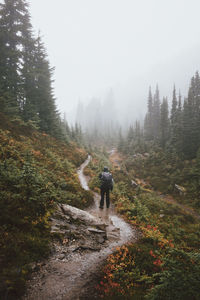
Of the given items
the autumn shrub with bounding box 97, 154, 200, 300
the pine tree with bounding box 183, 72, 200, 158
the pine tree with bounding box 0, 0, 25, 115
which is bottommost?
the autumn shrub with bounding box 97, 154, 200, 300

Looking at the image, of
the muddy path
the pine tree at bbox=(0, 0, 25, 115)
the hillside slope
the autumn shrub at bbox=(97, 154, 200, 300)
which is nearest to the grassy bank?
the autumn shrub at bbox=(97, 154, 200, 300)

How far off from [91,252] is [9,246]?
3085mm

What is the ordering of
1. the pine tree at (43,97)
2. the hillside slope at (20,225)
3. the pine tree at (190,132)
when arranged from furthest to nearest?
the pine tree at (190,132) → the pine tree at (43,97) → the hillside slope at (20,225)

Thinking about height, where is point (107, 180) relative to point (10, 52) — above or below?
below

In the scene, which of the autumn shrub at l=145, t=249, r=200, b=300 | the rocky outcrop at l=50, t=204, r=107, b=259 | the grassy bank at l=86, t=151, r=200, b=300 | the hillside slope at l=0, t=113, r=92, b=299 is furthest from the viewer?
the rocky outcrop at l=50, t=204, r=107, b=259

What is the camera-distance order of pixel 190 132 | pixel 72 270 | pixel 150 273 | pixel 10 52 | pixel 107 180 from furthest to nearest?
1. pixel 190 132
2. pixel 10 52
3. pixel 107 180
4. pixel 150 273
5. pixel 72 270

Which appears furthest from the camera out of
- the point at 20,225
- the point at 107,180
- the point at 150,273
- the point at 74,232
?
the point at 107,180

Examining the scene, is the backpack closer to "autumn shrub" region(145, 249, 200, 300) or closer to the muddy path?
the muddy path

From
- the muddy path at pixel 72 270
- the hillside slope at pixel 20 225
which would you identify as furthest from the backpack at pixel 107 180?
the muddy path at pixel 72 270

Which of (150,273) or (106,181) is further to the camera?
(106,181)

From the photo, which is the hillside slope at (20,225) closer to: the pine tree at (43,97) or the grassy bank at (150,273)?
the grassy bank at (150,273)

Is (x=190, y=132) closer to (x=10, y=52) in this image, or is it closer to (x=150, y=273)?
(x=150, y=273)

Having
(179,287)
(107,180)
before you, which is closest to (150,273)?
(179,287)

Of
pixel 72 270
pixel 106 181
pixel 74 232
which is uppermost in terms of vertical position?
pixel 106 181
